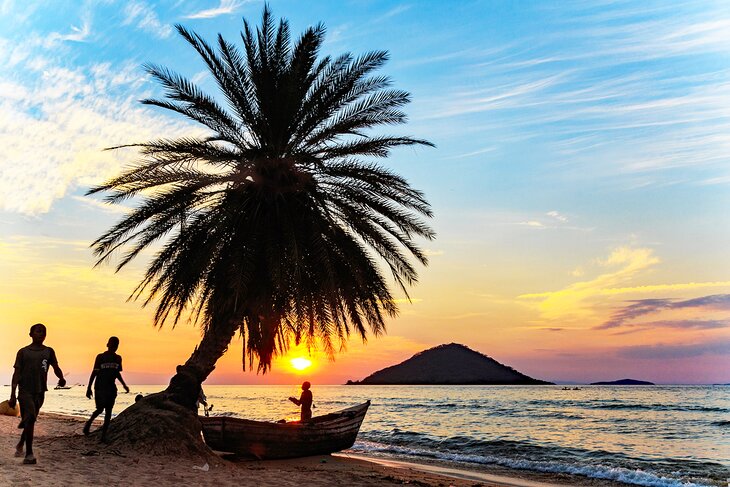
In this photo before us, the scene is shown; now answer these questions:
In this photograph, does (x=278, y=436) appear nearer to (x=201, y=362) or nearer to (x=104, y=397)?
(x=201, y=362)

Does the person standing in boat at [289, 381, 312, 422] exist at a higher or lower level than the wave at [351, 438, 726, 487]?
higher

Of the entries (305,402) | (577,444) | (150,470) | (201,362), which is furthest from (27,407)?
(577,444)

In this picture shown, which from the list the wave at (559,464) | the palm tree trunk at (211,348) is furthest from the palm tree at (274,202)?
the wave at (559,464)

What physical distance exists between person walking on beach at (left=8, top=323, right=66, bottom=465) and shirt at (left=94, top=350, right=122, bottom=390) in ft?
7.92

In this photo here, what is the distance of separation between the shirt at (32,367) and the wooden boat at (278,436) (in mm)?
4768

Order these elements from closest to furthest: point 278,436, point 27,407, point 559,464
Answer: point 27,407
point 278,436
point 559,464

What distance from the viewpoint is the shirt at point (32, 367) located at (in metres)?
10.2

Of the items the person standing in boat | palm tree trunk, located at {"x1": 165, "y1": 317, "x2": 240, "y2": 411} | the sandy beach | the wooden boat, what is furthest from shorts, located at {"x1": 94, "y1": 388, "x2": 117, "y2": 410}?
the person standing in boat

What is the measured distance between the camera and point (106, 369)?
12977mm

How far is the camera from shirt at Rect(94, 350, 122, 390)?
42.5 feet

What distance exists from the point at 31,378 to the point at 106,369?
275 cm

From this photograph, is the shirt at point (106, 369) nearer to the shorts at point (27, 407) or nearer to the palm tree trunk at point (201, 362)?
the palm tree trunk at point (201, 362)

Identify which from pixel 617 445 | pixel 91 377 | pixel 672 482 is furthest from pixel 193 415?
pixel 617 445

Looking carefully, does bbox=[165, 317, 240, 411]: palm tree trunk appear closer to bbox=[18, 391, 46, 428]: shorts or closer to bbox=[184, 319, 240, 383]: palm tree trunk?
bbox=[184, 319, 240, 383]: palm tree trunk
